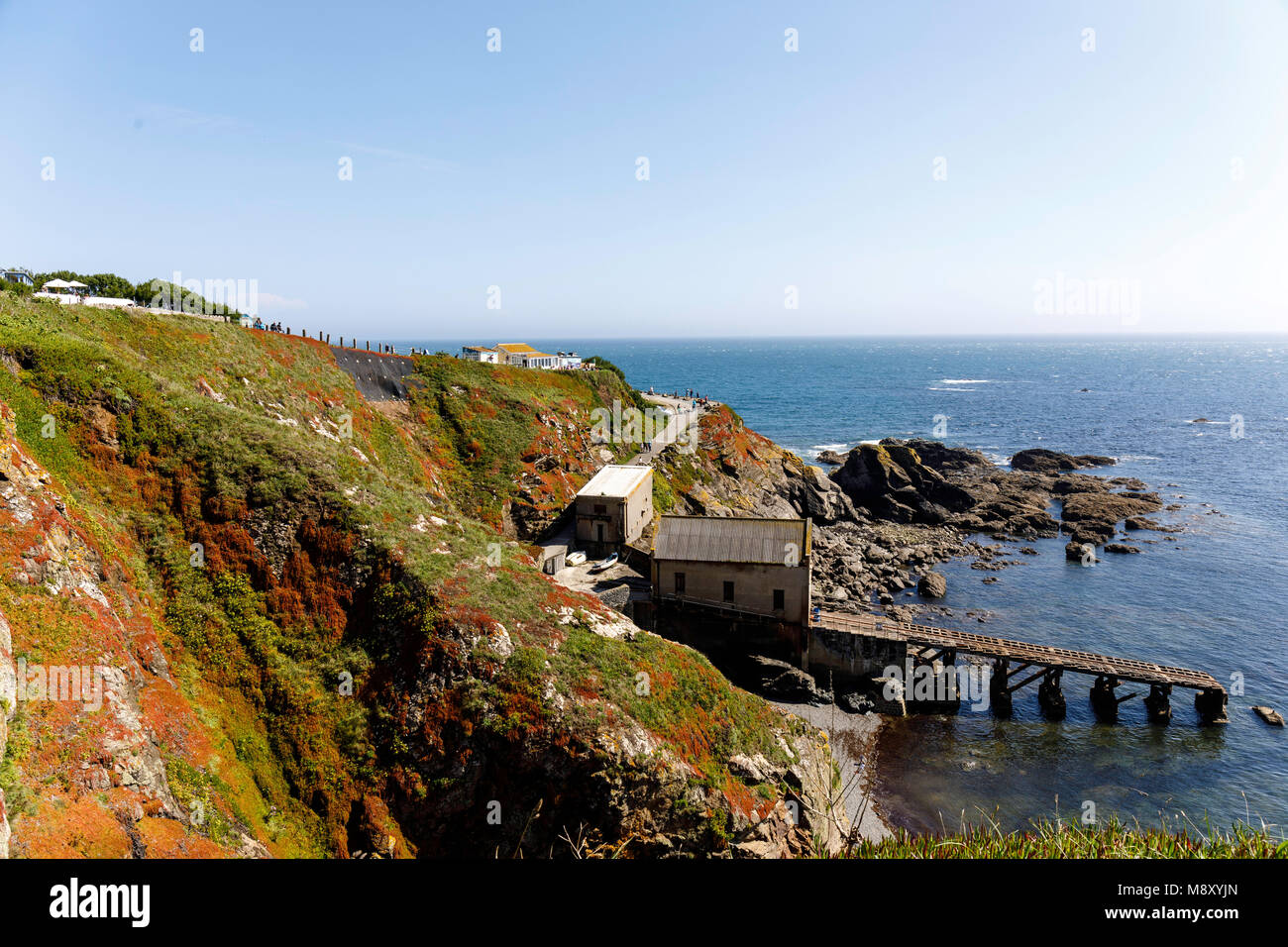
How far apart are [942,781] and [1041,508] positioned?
5901cm

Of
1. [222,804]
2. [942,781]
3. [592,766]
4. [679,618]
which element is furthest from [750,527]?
[222,804]

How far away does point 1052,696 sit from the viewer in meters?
42.1

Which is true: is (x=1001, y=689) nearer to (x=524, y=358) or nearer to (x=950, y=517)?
(x=950, y=517)

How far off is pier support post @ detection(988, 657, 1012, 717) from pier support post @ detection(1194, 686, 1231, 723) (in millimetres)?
11109

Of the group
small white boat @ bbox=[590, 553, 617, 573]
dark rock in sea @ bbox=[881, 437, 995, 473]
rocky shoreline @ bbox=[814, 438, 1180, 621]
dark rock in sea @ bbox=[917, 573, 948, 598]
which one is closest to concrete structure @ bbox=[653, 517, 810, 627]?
small white boat @ bbox=[590, 553, 617, 573]

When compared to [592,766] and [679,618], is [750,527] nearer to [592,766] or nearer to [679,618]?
[679,618]

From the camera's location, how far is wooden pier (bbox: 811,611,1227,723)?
134ft

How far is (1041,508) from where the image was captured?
82250 millimetres

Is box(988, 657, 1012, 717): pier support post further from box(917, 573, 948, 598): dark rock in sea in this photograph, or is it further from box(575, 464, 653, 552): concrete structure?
box(575, 464, 653, 552): concrete structure

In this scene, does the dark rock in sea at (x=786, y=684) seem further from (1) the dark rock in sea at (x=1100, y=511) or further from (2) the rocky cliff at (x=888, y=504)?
(1) the dark rock in sea at (x=1100, y=511)

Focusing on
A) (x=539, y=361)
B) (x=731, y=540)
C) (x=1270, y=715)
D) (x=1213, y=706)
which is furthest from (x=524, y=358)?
(x=1270, y=715)

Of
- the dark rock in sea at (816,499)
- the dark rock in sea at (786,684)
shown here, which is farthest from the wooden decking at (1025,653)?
the dark rock in sea at (816,499)

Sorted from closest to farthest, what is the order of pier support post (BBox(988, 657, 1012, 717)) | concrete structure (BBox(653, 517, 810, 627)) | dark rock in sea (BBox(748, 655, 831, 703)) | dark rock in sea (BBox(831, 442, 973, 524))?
dark rock in sea (BBox(748, 655, 831, 703)) → pier support post (BBox(988, 657, 1012, 717)) → concrete structure (BBox(653, 517, 810, 627)) → dark rock in sea (BBox(831, 442, 973, 524))

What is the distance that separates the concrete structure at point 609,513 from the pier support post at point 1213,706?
38.2m
